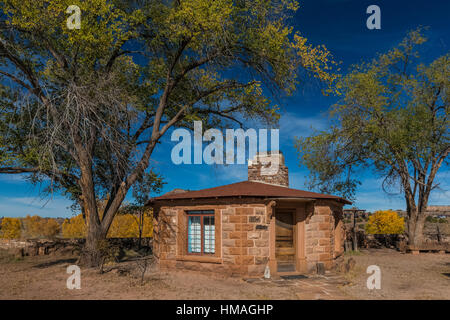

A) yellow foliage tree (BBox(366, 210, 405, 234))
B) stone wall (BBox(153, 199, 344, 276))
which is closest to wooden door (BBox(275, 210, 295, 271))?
stone wall (BBox(153, 199, 344, 276))

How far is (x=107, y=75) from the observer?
551 inches

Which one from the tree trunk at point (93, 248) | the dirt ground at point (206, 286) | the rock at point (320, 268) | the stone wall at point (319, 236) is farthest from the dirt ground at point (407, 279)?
the tree trunk at point (93, 248)

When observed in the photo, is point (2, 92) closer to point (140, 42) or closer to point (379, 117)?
point (140, 42)

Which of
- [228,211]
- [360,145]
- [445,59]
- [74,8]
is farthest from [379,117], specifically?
[74,8]

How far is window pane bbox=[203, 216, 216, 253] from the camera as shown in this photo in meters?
12.7

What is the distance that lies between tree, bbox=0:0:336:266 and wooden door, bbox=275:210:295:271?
525cm

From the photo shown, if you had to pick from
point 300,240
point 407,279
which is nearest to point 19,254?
point 300,240

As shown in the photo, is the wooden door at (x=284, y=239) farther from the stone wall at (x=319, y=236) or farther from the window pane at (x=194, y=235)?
the window pane at (x=194, y=235)

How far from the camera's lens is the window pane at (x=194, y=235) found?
12977 mm

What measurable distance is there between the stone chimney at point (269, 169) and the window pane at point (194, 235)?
162 inches

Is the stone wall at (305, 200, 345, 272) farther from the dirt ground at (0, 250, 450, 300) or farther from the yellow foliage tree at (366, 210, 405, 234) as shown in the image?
the yellow foliage tree at (366, 210, 405, 234)

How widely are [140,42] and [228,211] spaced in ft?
28.7

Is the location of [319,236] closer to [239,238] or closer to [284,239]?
[284,239]

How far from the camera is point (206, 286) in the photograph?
10352 mm
